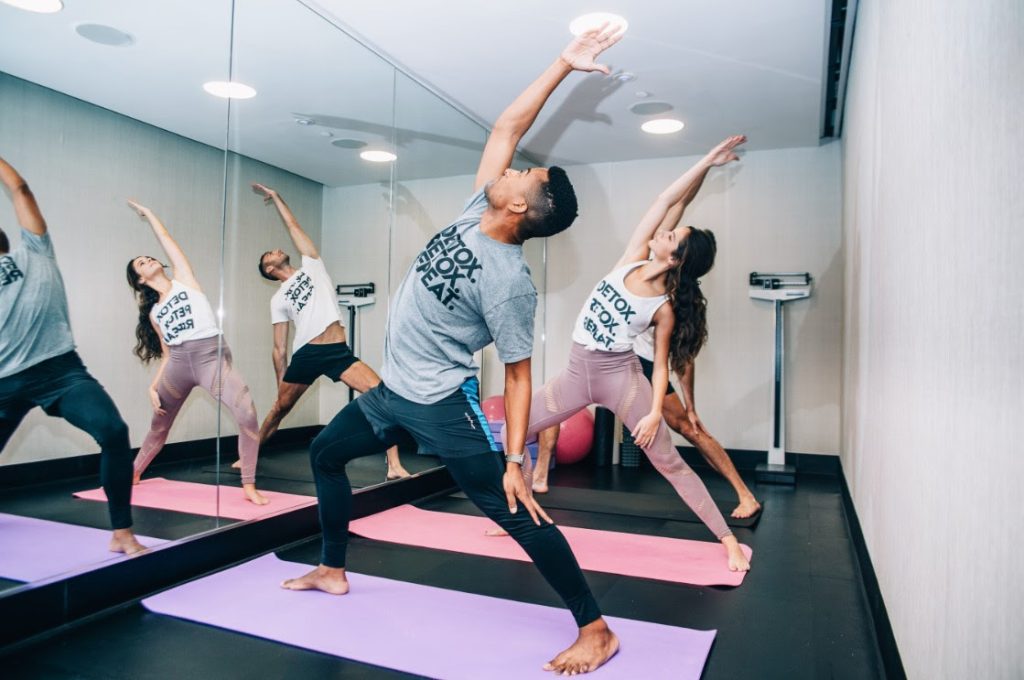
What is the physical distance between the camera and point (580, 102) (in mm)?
4410

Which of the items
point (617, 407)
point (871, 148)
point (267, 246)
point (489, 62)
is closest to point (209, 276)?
point (267, 246)

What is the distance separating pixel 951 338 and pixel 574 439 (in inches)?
161

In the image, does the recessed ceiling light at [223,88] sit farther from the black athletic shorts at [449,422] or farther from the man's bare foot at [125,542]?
the man's bare foot at [125,542]

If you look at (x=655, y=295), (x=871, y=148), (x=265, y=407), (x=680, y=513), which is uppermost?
(x=871, y=148)

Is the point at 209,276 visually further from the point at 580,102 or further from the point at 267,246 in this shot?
the point at 580,102

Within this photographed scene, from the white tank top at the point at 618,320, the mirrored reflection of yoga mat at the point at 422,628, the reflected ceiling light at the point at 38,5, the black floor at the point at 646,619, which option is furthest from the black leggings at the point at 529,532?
the reflected ceiling light at the point at 38,5

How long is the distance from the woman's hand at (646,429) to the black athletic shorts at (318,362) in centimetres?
154

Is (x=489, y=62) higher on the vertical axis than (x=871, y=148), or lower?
higher

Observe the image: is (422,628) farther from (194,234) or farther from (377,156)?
(377,156)

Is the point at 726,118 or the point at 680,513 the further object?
the point at 726,118

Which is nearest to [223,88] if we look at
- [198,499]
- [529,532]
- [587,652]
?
[198,499]

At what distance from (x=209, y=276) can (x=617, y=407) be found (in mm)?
1684

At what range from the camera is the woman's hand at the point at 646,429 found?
2621 millimetres

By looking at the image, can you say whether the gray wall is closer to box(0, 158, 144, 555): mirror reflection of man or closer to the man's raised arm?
the man's raised arm
